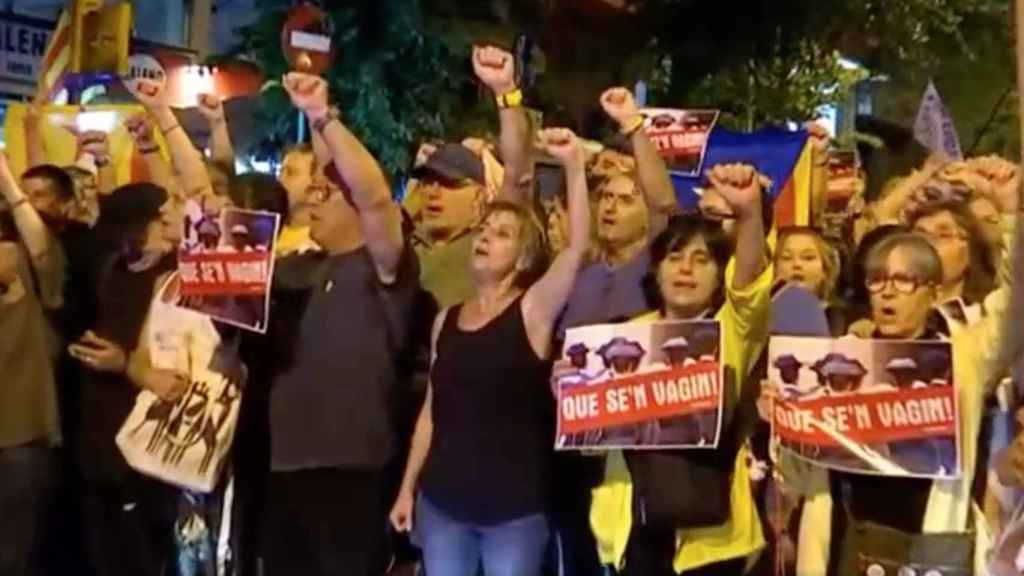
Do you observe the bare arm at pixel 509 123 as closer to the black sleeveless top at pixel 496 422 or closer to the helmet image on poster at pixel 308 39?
the black sleeveless top at pixel 496 422

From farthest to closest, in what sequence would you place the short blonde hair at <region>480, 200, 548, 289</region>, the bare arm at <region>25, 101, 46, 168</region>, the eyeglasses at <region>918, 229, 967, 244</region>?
the bare arm at <region>25, 101, 46, 168</region>
the short blonde hair at <region>480, 200, 548, 289</region>
the eyeglasses at <region>918, 229, 967, 244</region>

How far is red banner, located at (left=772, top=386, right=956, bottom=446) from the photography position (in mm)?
4344

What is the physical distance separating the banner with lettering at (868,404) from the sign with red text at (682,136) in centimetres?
181

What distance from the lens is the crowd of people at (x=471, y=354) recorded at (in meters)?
4.52

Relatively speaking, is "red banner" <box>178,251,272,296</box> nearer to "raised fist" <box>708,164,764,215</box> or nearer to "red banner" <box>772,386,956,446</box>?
"raised fist" <box>708,164,764,215</box>

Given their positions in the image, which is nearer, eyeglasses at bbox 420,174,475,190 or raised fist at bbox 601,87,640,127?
raised fist at bbox 601,87,640,127

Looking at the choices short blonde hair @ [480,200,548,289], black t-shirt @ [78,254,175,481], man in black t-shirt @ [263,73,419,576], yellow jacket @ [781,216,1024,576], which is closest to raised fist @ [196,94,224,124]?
black t-shirt @ [78,254,175,481]

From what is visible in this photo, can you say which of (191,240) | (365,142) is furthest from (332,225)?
(365,142)

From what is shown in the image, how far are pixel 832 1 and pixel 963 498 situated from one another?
5.86 metres

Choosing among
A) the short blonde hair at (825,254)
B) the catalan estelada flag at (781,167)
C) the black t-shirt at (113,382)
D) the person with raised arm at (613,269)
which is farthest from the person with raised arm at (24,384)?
the short blonde hair at (825,254)

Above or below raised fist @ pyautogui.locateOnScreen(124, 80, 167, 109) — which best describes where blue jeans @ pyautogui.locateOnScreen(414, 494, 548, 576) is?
below

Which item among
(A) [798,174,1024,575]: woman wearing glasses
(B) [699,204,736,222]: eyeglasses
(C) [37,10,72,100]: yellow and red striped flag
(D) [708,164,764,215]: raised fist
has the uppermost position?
(C) [37,10,72,100]: yellow and red striped flag

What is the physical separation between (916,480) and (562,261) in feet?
3.63

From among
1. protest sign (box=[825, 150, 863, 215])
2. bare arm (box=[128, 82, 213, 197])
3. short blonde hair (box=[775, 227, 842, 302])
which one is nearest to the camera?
short blonde hair (box=[775, 227, 842, 302])
